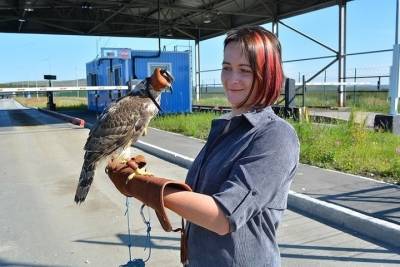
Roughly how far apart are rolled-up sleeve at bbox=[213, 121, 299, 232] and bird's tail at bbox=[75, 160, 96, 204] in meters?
1.93

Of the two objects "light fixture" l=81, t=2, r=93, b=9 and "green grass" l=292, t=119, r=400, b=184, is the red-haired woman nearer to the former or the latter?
"green grass" l=292, t=119, r=400, b=184

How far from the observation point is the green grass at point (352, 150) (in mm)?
7511

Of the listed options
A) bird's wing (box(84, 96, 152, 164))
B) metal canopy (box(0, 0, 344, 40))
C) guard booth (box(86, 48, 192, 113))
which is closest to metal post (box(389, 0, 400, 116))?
bird's wing (box(84, 96, 152, 164))

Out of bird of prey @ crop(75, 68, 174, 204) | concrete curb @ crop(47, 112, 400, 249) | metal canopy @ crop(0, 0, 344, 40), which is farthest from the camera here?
metal canopy @ crop(0, 0, 344, 40)

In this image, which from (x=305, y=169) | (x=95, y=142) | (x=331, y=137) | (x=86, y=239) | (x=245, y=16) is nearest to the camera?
(x=95, y=142)

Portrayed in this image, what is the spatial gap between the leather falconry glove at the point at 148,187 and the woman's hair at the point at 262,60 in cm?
48

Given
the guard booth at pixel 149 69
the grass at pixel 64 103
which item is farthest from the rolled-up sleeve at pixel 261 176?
the grass at pixel 64 103

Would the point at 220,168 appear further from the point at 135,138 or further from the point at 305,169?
the point at 305,169

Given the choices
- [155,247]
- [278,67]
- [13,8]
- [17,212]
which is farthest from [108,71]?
[278,67]

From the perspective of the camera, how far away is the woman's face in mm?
1672

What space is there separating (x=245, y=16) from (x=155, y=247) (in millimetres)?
27091

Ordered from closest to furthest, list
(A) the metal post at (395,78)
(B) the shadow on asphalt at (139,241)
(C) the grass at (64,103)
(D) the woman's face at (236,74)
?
(D) the woman's face at (236,74) < (B) the shadow on asphalt at (139,241) < (A) the metal post at (395,78) < (C) the grass at (64,103)

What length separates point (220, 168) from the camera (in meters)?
1.63

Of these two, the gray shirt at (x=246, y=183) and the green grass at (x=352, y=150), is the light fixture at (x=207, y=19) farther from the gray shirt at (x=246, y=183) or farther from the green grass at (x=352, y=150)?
the gray shirt at (x=246, y=183)
